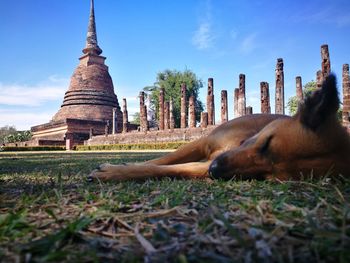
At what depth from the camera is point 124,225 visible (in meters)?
1.31

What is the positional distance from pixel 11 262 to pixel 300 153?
2.08 metres

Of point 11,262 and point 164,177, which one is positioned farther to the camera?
point 164,177

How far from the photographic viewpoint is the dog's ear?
92.0 inches

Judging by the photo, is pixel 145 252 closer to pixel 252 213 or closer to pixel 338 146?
pixel 252 213

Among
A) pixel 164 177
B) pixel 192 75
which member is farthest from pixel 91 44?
pixel 164 177

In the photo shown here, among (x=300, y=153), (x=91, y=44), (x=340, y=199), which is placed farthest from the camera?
(x=91, y=44)

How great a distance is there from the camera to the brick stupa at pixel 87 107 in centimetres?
3819

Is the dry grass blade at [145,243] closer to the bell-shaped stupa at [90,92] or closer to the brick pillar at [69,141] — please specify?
the brick pillar at [69,141]

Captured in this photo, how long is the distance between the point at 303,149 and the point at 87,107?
41915mm

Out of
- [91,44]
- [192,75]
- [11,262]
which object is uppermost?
[91,44]

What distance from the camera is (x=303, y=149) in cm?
244

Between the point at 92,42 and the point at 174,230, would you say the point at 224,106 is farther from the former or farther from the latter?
the point at 92,42

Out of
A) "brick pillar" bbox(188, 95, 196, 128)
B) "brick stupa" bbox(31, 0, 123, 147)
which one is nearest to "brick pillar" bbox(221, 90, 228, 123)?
"brick pillar" bbox(188, 95, 196, 128)

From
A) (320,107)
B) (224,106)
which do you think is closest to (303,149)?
(320,107)
